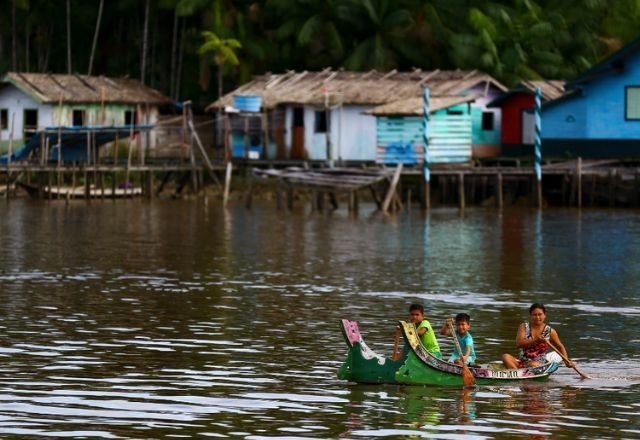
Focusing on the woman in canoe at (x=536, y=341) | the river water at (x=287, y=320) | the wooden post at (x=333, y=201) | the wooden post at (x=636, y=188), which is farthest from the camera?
the wooden post at (x=333, y=201)

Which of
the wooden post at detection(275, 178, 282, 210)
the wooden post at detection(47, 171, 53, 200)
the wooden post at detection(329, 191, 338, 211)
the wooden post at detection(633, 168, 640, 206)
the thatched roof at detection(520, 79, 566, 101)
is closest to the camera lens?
the wooden post at detection(633, 168, 640, 206)

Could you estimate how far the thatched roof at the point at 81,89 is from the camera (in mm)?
65688

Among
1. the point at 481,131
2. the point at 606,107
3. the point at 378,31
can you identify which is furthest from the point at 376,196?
the point at 378,31

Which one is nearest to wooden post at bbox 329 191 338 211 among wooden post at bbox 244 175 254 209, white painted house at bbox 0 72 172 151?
wooden post at bbox 244 175 254 209

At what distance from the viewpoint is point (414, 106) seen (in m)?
57.4

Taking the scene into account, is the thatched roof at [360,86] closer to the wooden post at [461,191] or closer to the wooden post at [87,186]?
the wooden post at [461,191]

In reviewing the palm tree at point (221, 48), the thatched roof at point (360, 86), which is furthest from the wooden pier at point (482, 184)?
the palm tree at point (221, 48)

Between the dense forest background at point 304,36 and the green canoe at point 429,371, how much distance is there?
145 ft

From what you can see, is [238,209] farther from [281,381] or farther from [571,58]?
[281,381]

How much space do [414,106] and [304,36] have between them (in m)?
8.98

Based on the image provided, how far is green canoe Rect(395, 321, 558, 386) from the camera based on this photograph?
61.6 feet

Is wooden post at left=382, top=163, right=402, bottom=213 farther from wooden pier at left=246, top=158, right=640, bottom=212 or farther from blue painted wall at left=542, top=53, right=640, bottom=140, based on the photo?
blue painted wall at left=542, top=53, right=640, bottom=140

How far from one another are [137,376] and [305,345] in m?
3.64

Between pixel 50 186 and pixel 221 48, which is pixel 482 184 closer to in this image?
pixel 221 48
